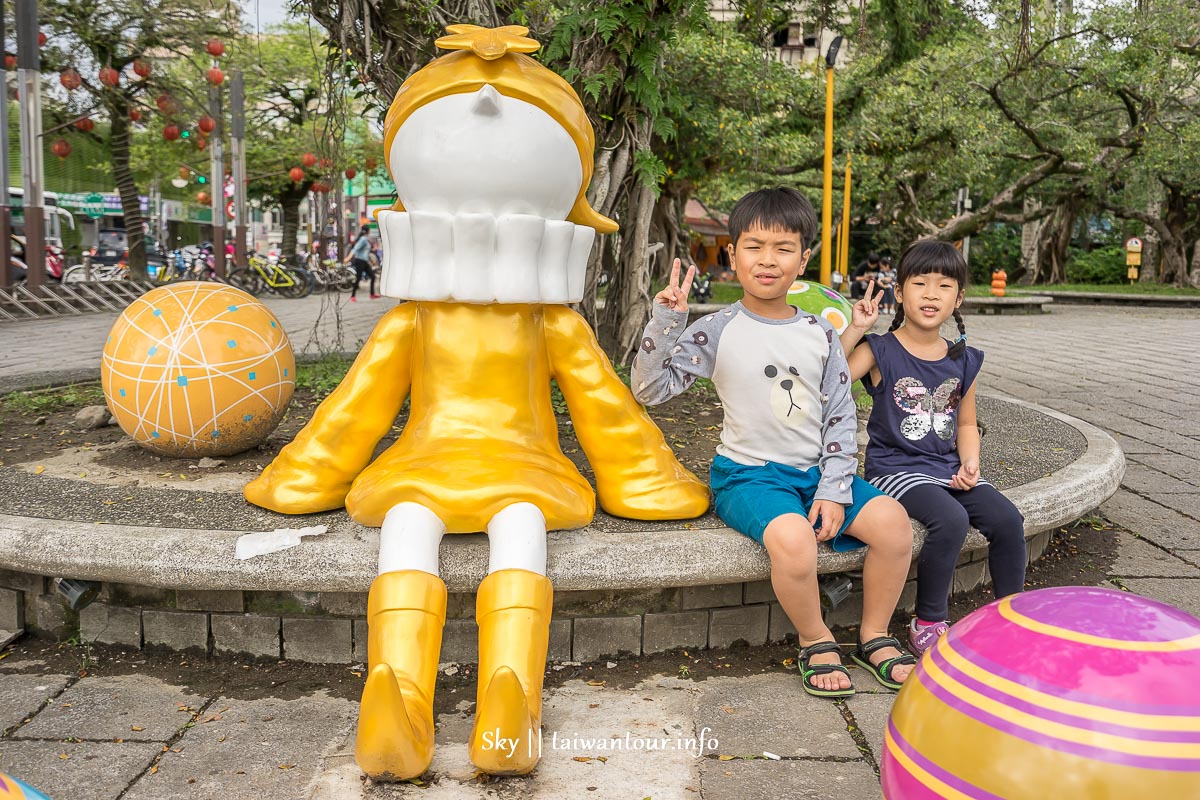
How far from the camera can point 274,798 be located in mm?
2139

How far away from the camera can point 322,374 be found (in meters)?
5.97

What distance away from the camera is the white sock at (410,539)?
246cm

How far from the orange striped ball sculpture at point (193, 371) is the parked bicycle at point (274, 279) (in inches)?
612

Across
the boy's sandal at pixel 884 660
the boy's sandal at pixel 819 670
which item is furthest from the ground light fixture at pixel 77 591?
the boy's sandal at pixel 884 660

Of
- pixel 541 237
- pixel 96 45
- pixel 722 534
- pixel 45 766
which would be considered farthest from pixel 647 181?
pixel 96 45

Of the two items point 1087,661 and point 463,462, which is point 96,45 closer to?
point 463,462

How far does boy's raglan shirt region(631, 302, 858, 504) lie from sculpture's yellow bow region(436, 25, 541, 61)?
95 centimetres

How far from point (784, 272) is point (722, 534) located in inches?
31.3

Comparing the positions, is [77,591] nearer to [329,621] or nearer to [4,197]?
[329,621]

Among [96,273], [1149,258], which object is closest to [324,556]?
[96,273]

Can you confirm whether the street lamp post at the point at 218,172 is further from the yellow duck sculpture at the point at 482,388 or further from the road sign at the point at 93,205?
the road sign at the point at 93,205

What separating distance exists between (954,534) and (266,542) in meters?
2.01

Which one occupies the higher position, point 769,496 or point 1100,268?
point 1100,268

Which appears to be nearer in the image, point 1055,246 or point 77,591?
point 77,591
